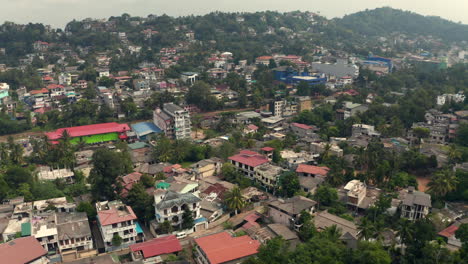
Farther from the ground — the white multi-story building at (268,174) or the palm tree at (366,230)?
the palm tree at (366,230)

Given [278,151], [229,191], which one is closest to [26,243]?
[229,191]

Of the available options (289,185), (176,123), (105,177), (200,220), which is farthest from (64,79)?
(289,185)

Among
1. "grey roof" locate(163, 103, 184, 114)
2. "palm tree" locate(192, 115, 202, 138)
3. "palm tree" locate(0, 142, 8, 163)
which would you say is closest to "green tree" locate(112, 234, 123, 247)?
"palm tree" locate(0, 142, 8, 163)

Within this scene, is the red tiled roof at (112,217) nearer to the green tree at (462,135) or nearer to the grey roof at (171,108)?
the grey roof at (171,108)

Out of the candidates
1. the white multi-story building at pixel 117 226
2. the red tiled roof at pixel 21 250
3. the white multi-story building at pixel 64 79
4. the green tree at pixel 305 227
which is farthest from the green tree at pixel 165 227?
the white multi-story building at pixel 64 79

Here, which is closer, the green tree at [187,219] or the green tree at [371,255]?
the green tree at [371,255]

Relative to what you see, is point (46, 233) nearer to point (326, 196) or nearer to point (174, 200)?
point (174, 200)

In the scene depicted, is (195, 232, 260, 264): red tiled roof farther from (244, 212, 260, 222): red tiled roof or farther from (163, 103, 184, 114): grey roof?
(163, 103, 184, 114): grey roof
